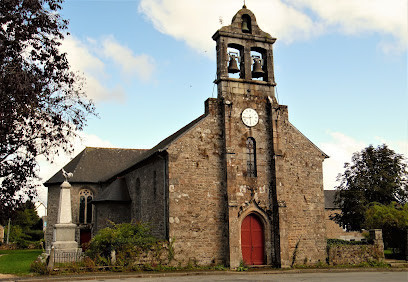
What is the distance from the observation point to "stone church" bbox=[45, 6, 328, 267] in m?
19.6

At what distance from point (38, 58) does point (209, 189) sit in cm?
1070

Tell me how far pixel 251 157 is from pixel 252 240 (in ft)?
13.6

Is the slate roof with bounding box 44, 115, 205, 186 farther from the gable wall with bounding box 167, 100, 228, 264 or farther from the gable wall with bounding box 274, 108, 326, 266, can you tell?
the gable wall with bounding box 274, 108, 326, 266

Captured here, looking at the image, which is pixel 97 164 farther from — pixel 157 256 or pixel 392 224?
pixel 392 224

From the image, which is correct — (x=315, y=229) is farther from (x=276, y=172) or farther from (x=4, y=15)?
(x=4, y=15)

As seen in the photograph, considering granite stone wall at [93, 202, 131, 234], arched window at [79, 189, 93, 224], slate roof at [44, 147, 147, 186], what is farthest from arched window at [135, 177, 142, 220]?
arched window at [79, 189, 93, 224]

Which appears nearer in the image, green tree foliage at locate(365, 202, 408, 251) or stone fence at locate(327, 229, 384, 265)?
stone fence at locate(327, 229, 384, 265)

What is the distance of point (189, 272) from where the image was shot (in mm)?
17422

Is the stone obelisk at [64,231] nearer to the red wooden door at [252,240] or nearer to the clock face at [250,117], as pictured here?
the red wooden door at [252,240]

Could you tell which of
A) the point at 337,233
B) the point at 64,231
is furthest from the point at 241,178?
the point at 337,233

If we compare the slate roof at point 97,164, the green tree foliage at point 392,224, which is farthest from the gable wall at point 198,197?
the slate roof at point 97,164

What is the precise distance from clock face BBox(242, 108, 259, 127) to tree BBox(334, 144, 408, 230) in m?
18.2

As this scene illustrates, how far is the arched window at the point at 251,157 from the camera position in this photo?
21047 millimetres

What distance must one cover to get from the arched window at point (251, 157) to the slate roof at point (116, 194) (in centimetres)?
912
